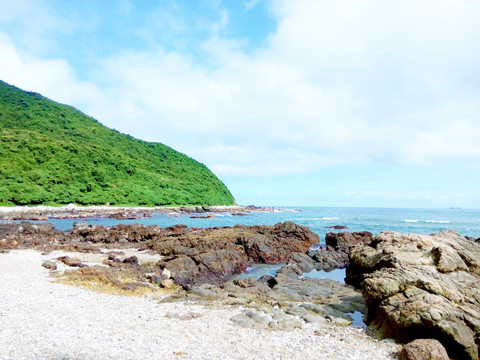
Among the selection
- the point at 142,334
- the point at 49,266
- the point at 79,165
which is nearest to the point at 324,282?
the point at 142,334

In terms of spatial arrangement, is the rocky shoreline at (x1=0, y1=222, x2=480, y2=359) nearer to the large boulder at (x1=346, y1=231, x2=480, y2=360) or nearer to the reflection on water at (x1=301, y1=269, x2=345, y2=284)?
the large boulder at (x1=346, y1=231, x2=480, y2=360)

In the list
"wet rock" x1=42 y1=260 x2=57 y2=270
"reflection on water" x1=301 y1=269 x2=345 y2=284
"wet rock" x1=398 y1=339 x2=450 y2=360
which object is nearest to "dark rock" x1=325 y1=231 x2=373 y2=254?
"reflection on water" x1=301 y1=269 x2=345 y2=284

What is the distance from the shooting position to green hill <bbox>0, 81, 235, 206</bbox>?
71938 millimetres

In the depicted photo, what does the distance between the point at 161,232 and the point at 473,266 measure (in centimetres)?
2591

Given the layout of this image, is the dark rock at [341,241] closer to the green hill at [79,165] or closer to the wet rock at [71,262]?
the wet rock at [71,262]

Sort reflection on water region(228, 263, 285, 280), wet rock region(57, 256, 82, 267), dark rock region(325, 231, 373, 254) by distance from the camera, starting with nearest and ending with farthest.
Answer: wet rock region(57, 256, 82, 267), reflection on water region(228, 263, 285, 280), dark rock region(325, 231, 373, 254)

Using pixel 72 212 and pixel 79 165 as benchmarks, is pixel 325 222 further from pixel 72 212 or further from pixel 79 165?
pixel 79 165

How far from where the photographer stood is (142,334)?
859 centimetres

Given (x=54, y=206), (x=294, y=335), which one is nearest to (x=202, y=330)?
(x=294, y=335)

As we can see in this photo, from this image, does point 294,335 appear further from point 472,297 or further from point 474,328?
point 472,297

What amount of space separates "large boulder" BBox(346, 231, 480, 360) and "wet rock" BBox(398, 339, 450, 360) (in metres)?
0.73

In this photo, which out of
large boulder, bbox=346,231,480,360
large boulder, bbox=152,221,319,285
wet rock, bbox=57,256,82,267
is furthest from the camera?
wet rock, bbox=57,256,82,267

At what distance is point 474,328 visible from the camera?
8.60 m

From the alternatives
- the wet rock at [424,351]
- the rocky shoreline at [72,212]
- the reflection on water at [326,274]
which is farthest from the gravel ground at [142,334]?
the rocky shoreline at [72,212]
